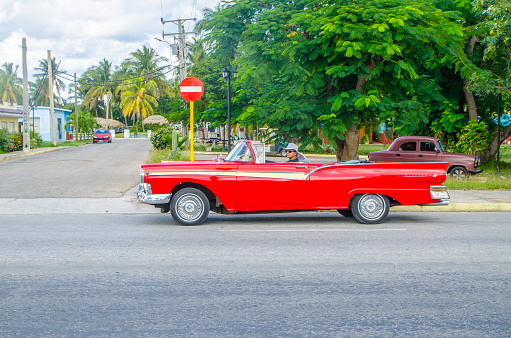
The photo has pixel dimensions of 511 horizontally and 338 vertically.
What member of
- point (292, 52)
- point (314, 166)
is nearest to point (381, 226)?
point (314, 166)

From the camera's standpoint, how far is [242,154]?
9.32m

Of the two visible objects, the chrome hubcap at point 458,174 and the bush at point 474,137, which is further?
the bush at point 474,137

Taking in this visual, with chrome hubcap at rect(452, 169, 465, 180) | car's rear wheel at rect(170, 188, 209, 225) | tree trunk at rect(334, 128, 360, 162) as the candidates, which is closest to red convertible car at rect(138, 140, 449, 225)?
car's rear wheel at rect(170, 188, 209, 225)

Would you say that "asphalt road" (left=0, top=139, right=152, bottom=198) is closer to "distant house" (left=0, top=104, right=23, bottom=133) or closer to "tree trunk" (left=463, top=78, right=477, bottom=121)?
"tree trunk" (left=463, top=78, right=477, bottom=121)

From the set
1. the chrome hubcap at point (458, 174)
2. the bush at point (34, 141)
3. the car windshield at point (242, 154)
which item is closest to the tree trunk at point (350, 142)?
the chrome hubcap at point (458, 174)

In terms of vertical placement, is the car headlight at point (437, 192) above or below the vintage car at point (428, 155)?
below

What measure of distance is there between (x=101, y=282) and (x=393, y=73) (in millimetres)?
11350

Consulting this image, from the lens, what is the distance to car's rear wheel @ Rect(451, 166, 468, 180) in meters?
18.0

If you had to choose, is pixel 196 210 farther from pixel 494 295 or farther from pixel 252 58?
pixel 252 58

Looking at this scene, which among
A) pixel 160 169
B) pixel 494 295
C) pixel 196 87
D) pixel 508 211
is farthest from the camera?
pixel 196 87

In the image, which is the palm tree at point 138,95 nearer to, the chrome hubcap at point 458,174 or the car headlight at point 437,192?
the chrome hubcap at point 458,174

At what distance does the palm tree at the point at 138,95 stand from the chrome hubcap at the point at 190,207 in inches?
2526

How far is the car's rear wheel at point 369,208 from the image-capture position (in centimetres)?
937

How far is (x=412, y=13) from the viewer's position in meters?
13.3
